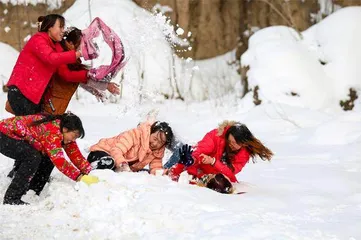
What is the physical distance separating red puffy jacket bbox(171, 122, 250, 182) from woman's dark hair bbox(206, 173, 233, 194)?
0.17 metres

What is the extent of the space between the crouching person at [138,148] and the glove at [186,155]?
20 cm

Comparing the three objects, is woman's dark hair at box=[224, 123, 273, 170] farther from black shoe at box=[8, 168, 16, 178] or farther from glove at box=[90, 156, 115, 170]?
black shoe at box=[8, 168, 16, 178]

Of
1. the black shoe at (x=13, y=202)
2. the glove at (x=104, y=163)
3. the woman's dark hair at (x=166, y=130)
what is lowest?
the black shoe at (x=13, y=202)

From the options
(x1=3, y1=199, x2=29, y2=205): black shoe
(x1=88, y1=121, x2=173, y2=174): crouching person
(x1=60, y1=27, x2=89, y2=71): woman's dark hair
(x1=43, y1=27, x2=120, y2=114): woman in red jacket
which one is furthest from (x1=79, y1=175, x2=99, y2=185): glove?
(x1=60, y1=27, x2=89, y2=71): woman's dark hair

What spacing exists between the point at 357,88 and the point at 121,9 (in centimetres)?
497

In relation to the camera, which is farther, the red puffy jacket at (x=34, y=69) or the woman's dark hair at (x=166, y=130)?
the woman's dark hair at (x=166, y=130)

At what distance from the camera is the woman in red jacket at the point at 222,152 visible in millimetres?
5188

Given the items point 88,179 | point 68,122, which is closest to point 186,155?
point 88,179

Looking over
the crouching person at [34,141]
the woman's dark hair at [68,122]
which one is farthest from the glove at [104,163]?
the woman's dark hair at [68,122]

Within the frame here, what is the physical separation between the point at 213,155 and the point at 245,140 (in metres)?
0.32

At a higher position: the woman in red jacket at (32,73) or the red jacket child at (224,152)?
the woman in red jacket at (32,73)

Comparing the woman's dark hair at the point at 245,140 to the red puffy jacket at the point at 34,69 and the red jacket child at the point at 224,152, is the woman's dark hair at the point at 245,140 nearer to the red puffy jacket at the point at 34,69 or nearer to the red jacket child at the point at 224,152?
the red jacket child at the point at 224,152

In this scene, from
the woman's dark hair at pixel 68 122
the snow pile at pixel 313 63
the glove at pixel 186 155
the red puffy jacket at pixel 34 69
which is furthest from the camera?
the snow pile at pixel 313 63

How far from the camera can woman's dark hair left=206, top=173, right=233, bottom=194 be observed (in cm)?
500
